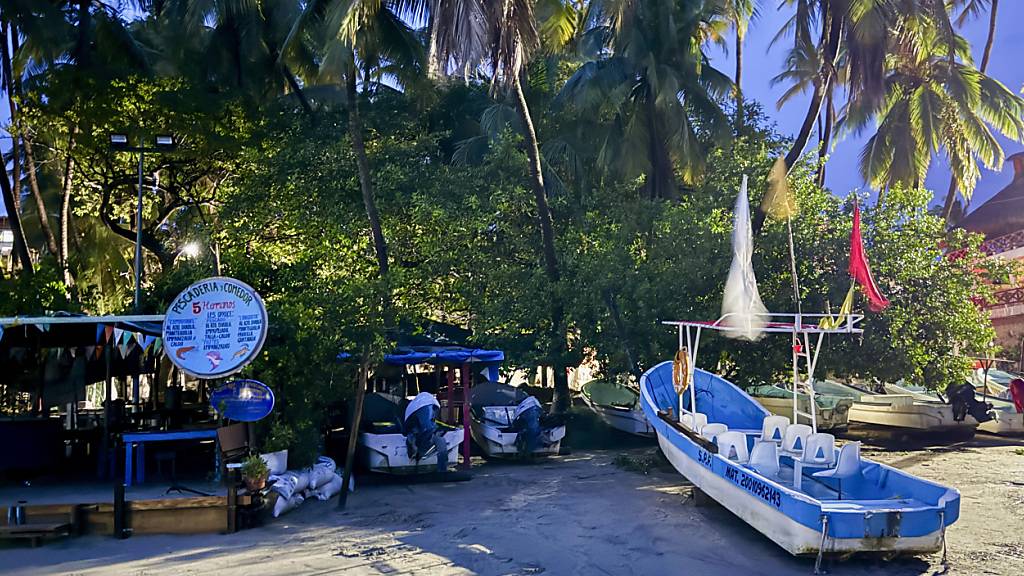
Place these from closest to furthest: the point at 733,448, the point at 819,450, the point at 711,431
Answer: the point at 733,448, the point at 819,450, the point at 711,431

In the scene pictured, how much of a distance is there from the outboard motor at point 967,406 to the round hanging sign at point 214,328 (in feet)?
57.7

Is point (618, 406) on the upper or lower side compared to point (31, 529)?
upper

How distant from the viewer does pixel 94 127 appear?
1912 centimetres

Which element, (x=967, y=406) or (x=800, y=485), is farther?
(x=967, y=406)

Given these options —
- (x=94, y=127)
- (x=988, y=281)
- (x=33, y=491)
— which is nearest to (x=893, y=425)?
(x=988, y=281)

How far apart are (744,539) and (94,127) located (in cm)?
1706

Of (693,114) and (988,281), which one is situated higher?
(693,114)

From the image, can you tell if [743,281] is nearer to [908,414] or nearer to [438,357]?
[438,357]

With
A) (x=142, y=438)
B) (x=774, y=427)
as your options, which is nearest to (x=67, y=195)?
(x=142, y=438)

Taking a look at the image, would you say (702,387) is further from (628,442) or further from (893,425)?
(893,425)

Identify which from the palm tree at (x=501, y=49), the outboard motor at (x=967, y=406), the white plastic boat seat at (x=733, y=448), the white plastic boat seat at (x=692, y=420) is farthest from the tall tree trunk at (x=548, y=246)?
the outboard motor at (x=967, y=406)

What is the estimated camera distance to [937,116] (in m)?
25.2

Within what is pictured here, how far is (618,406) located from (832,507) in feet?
46.2

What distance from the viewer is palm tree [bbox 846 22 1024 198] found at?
25.2m
